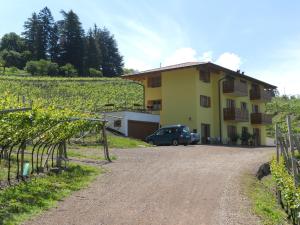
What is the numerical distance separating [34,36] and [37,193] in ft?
306

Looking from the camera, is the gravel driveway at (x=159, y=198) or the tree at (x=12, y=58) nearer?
the gravel driveway at (x=159, y=198)

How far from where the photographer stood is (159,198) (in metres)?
12.5

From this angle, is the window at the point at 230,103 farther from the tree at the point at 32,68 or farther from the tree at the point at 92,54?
the tree at the point at 92,54

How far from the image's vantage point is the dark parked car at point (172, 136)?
110ft

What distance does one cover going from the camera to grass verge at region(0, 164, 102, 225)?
9844 mm

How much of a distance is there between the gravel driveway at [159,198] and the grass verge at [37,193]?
0.32m

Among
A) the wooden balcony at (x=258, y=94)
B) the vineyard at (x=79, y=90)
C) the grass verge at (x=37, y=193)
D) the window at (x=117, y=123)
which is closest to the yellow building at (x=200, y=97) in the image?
the wooden balcony at (x=258, y=94)

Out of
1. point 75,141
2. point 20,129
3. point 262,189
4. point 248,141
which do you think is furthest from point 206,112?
point 20,129

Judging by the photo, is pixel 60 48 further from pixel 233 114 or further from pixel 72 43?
pixel 233 114

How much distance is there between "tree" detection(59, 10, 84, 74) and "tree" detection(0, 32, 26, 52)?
35.1ft

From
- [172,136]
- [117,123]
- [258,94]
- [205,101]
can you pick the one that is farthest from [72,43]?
[172,136]

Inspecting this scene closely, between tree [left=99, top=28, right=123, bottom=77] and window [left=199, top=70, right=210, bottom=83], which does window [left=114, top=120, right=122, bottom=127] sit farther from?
tree [left=99, top=28, right=123, bottom=77]

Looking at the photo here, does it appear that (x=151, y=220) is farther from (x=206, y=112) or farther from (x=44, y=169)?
(x=206, y=112)

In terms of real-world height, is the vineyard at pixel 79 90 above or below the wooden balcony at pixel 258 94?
above
